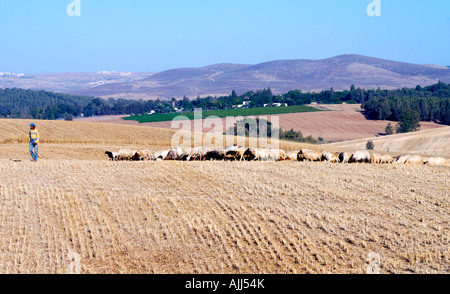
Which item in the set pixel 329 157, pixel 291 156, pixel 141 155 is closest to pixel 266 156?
pixel 291 156

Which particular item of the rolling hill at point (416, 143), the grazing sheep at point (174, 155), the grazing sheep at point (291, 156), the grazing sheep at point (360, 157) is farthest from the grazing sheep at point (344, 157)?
the rolling hill at point (416, 143)

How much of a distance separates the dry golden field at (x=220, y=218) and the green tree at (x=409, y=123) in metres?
81.8

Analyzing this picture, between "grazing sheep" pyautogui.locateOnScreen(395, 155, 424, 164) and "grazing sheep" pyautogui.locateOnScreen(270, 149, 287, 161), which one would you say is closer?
"grazing sheep" pyautogui.locateOnScreen(270, 149, 287, 161)

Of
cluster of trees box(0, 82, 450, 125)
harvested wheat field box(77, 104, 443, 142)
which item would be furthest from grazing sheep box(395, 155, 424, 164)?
cluster of trees box(0, 82, 450, 125)

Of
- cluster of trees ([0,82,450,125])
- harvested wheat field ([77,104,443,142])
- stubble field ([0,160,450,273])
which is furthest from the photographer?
cluster of trees ([0,82,450,125])

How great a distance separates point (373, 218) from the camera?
15.3 m

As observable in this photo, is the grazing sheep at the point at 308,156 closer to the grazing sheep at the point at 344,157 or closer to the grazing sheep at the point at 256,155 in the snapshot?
the grazing sheep at the point at 344,157

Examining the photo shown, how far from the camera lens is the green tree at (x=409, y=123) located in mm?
101125

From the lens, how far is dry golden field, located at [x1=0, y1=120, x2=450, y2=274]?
39.9ft

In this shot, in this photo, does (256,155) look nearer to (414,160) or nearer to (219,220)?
(414,160)

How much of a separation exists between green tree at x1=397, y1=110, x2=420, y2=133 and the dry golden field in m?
81.8

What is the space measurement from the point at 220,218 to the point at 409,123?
309ft

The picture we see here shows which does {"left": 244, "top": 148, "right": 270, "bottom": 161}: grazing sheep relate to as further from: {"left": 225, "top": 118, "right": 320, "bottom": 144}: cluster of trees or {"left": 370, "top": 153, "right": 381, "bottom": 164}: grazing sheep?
{"left": 225, "top": 118, "right": 320, "bottom": 144}: cluster of trees
